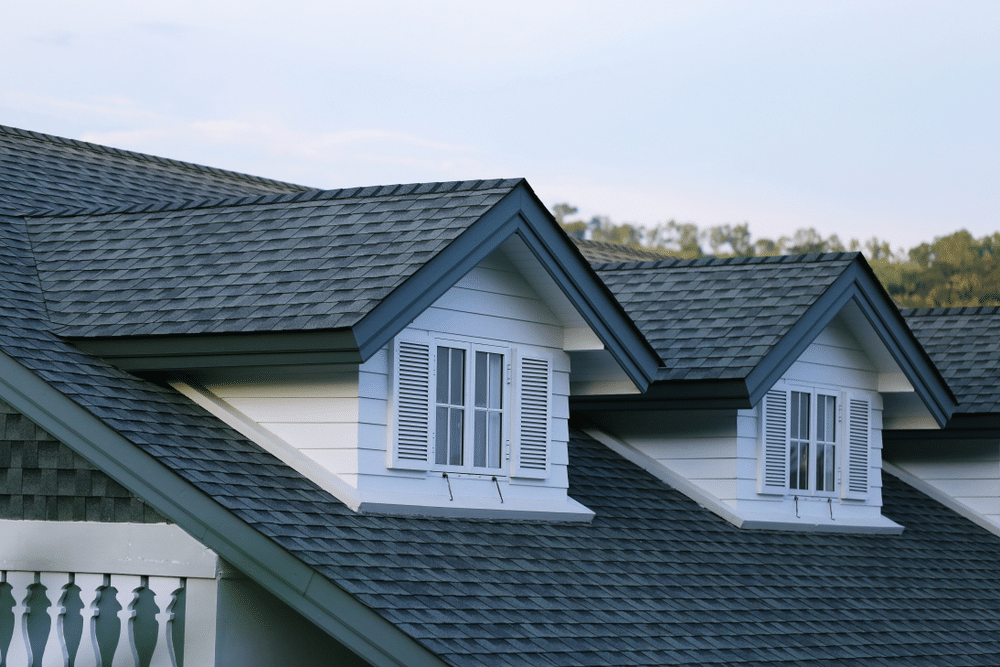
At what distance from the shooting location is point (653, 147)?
72312 mm

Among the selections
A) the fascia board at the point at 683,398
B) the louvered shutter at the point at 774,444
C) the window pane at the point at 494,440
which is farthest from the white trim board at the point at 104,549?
the louvered shutter at the point at 774,444

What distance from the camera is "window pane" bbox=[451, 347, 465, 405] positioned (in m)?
9.86

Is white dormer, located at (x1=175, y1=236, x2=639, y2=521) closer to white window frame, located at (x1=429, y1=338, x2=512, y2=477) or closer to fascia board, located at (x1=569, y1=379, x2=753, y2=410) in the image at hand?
white window frame, located at (x1=429, y1=338, x2=512, y2=477)

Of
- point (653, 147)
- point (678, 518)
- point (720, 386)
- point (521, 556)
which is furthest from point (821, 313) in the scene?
point (653, 147)

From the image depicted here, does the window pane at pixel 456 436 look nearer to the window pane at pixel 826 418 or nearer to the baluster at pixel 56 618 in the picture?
the baluster at pixel 56 618

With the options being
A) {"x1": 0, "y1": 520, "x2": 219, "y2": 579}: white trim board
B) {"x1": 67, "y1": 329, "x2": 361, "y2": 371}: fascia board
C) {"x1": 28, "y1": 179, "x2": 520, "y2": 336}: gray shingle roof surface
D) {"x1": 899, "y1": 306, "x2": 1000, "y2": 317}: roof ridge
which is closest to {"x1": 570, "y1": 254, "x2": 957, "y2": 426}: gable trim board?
{"x1": 28, "y1": 179, "x2": 520, "y2": 336}: gray shingle roof surface

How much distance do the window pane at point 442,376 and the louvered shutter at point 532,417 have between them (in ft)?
2.32

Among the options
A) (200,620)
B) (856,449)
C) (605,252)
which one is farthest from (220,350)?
(605,252)

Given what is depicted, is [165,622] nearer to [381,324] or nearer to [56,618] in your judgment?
[56,618]

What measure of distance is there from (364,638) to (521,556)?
2.26 metres

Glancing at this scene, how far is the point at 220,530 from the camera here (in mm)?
7496

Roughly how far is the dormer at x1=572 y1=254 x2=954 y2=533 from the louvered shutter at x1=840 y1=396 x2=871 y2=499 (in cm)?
2

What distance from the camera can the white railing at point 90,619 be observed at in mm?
7734

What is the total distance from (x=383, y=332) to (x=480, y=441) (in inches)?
62.1
